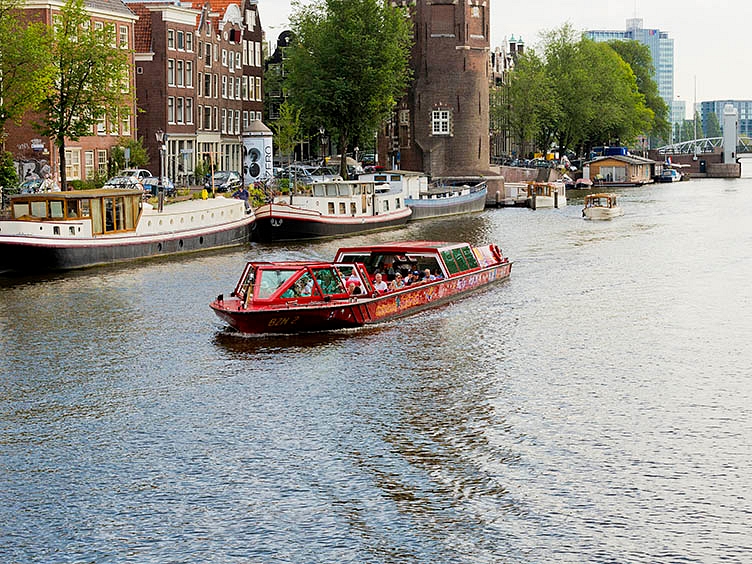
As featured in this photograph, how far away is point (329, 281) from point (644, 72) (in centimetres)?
14403

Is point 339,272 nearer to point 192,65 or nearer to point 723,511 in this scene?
point 723,511

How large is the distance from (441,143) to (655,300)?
198 feet

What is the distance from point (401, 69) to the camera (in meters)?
93.2

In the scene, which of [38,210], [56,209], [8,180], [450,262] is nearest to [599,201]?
[8,180]

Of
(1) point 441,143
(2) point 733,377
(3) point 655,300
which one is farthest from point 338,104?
(2) point 733,377

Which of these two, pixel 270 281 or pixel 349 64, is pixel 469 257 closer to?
pixel 270 281

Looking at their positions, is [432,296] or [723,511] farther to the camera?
[432,296]

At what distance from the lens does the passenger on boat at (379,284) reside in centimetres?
3747

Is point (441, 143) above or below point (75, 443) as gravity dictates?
above

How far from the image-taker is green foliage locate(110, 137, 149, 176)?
260 ft

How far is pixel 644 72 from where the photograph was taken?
172 metres

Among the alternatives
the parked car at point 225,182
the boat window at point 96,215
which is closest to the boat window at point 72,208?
the boat window at point 96,215

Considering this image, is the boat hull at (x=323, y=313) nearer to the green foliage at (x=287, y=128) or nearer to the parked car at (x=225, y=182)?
the parked car at (x=225, y=182)

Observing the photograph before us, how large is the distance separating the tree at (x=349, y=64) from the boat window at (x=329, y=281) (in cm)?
5402
